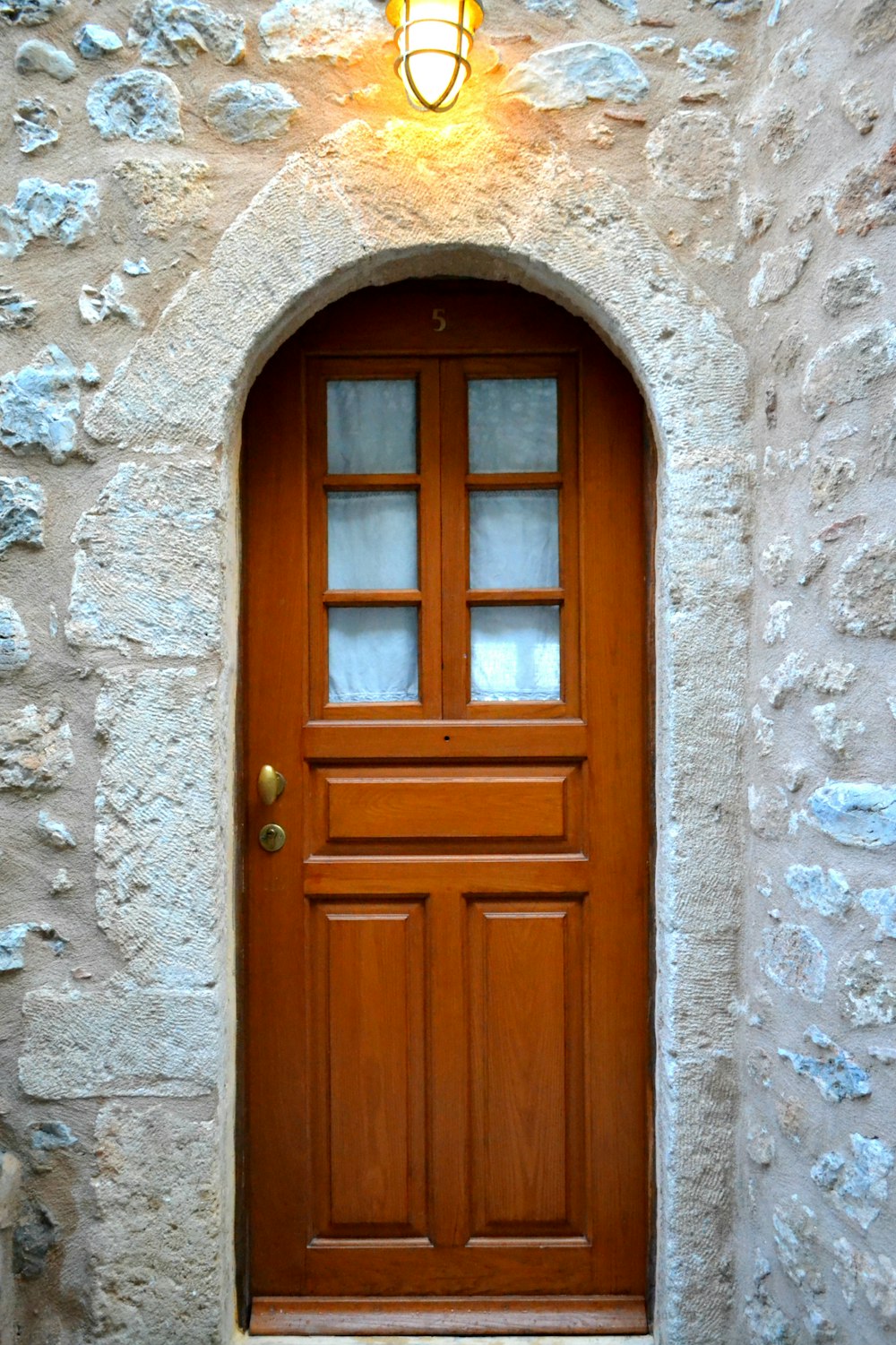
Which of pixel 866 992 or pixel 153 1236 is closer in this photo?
pixel 866 992

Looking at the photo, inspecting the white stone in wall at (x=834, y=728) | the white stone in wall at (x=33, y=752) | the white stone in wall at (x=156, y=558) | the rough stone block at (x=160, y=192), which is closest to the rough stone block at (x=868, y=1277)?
the white stone in wall at (x=834, y=728)

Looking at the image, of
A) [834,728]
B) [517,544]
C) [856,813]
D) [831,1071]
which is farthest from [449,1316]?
[517,544]

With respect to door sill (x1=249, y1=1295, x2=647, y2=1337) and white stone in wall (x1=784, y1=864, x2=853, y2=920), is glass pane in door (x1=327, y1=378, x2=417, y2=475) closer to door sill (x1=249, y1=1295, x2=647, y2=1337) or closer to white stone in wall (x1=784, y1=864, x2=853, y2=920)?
white stone in wall (x1=784, y1=864, x2=853, y2=920)

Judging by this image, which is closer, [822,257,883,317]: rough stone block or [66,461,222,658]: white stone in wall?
[822,257,883,317]: rough stone block

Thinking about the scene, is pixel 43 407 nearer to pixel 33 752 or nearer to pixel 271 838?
pixel 33 752

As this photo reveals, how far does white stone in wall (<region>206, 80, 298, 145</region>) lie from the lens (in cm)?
201

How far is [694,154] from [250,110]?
938mm

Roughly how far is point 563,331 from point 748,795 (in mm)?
1126

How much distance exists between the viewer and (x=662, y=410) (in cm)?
200

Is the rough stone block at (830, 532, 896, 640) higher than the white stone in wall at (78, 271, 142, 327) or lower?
lower

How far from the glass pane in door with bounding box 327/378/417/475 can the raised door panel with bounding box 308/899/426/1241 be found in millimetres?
1040

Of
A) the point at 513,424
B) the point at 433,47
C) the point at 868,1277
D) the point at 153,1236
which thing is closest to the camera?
the point at 868,1277

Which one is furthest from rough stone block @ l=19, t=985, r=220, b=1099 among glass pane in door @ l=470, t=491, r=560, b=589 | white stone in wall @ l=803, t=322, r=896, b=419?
white stone in wall @ l=803, t=322, r=896, b=419

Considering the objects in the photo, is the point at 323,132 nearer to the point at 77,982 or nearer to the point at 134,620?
the point at 134,620
